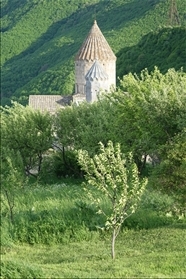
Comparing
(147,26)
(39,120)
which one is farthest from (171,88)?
(147,26)

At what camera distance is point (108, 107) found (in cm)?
1808

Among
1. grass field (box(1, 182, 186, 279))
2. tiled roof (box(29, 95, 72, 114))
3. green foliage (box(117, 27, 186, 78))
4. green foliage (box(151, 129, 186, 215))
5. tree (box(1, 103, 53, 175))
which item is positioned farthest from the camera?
green foliage (box(117, 27, 186, 78))

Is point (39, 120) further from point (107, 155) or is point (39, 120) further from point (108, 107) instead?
point (107, 155)

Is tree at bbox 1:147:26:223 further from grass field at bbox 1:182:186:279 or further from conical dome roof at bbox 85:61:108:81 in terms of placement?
conical dome roof at bbox 85:61:108:81

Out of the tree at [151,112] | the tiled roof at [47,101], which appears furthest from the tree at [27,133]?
the tiled roof at [47,101]

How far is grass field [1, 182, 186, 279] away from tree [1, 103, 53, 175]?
576 cm

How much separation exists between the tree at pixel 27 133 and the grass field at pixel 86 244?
5.76 meters

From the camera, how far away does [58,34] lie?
67.4 metres

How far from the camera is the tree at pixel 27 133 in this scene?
62.1ft

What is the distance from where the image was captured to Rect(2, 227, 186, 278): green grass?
7.58 metres

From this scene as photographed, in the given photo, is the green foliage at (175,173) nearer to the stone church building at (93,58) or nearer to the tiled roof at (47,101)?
the tiled roof at (47,101)

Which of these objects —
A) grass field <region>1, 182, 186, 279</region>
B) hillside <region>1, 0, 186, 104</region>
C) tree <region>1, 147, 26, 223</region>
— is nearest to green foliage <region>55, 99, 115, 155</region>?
tree <region>1, 147, 26, 223</region>

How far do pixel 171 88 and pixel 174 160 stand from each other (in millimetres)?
2070

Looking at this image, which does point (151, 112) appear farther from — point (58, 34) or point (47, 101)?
point (58, 34)
